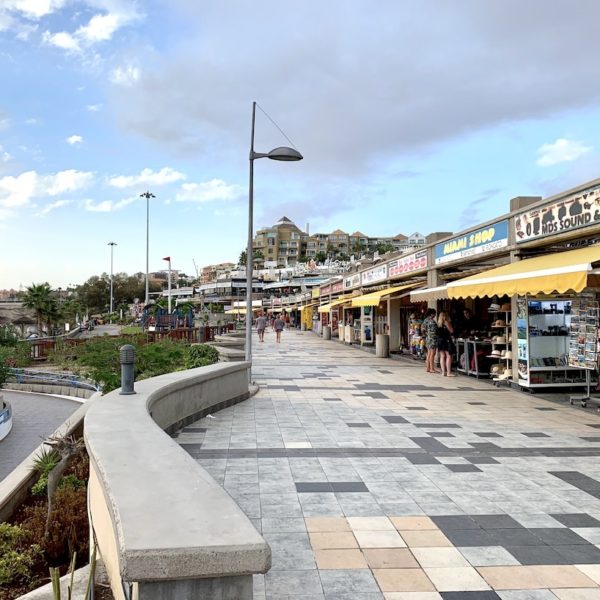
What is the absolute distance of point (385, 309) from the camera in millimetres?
24719

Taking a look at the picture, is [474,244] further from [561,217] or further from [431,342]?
[561,217]

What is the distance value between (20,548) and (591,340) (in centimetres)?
898

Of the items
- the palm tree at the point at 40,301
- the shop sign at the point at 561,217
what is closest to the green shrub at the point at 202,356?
the shop sign at the point at 561,217

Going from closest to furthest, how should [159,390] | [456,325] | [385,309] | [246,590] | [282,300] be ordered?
[246,590]
[159,390]
[456,325]
[385,309]
[282,300]

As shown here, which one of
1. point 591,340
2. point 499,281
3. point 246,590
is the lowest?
point 246,590

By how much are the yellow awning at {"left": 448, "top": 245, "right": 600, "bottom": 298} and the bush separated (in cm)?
733

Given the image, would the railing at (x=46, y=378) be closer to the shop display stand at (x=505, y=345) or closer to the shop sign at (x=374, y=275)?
the shop sign at (x=374, y=275)

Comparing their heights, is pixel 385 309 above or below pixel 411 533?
above

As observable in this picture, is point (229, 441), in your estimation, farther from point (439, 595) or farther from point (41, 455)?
point (439, 595)

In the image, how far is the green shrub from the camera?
11531 mm

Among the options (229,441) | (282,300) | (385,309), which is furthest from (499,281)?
(282,300)

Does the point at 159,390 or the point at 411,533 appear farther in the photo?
the point at 159,390

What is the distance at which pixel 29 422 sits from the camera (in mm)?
14750

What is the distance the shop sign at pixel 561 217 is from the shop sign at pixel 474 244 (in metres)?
0.67
